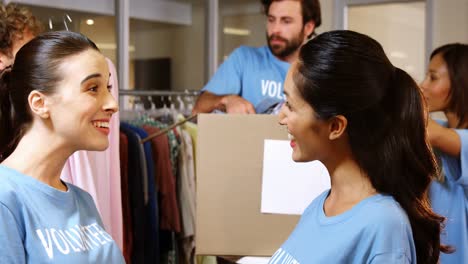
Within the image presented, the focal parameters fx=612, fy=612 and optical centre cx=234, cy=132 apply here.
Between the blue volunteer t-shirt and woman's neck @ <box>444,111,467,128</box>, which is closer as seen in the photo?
the blue volunteer t-shirt

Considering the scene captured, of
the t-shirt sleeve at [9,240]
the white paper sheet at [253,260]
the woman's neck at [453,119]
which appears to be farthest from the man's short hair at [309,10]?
the t-shirt sleeve at [9,240]

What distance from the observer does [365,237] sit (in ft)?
3.27

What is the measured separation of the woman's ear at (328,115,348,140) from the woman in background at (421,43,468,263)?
2.67 feet

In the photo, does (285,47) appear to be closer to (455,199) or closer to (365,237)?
(455,199)

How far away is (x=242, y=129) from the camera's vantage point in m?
1.71

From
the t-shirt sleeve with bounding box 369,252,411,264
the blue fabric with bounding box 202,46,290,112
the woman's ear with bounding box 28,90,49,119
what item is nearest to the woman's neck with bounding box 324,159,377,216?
the t-shirt sleeve with bounding box 369,252,411,264

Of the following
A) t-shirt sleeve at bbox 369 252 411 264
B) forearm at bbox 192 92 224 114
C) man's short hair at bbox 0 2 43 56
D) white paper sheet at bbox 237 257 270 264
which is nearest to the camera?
t-shirt sleeve at bbox 369 252 411 264

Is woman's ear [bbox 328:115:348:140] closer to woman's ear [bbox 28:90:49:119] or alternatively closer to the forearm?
woman's ear [bbox 28:90:49:119]

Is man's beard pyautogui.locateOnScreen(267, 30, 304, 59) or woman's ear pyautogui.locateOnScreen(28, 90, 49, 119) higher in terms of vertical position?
man's beard pyautogui.locateOnScreen(267, 30, 304, 59)

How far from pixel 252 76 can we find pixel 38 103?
113 centimetres

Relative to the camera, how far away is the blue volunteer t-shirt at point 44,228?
110 cm

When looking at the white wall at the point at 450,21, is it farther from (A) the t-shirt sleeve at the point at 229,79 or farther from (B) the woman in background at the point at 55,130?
(B) the woman in background at the point at 55,130

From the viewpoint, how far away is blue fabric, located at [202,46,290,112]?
7.34 feet

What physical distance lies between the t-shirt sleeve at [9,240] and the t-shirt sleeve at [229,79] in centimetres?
125
